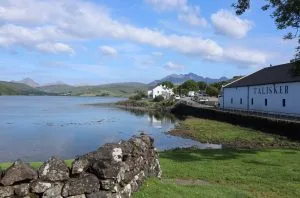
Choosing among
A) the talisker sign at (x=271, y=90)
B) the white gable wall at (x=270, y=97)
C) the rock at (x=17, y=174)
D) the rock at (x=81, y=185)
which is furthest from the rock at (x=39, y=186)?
the talisker sign at (x=271, y=90)

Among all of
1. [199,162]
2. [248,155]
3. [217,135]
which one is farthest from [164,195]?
[217,135]

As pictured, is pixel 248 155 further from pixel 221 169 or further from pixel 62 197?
pixel 62 197

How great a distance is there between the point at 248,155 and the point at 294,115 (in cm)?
3860

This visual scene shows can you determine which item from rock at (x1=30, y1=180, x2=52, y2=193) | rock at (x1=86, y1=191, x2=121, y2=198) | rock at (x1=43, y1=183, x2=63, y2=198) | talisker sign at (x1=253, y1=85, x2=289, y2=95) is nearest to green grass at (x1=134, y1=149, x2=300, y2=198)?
rock at (x1=86, y1=191, x2=121, y2=198)

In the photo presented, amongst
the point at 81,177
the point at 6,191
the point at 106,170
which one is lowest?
the point at 6,191

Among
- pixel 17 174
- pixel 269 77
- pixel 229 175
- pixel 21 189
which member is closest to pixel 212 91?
pixel 269 77

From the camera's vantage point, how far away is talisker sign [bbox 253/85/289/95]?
2601 inches

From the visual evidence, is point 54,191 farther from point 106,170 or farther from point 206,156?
point 206,156

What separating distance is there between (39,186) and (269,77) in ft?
232

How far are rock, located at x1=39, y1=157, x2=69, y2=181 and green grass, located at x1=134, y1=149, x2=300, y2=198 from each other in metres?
2.87

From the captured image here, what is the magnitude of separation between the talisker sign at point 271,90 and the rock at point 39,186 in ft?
197

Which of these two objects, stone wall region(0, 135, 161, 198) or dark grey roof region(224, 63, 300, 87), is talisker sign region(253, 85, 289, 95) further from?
stone wall region(0, 135, 161, 198)

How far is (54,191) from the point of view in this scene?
32.6ft

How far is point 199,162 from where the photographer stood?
890 inches
